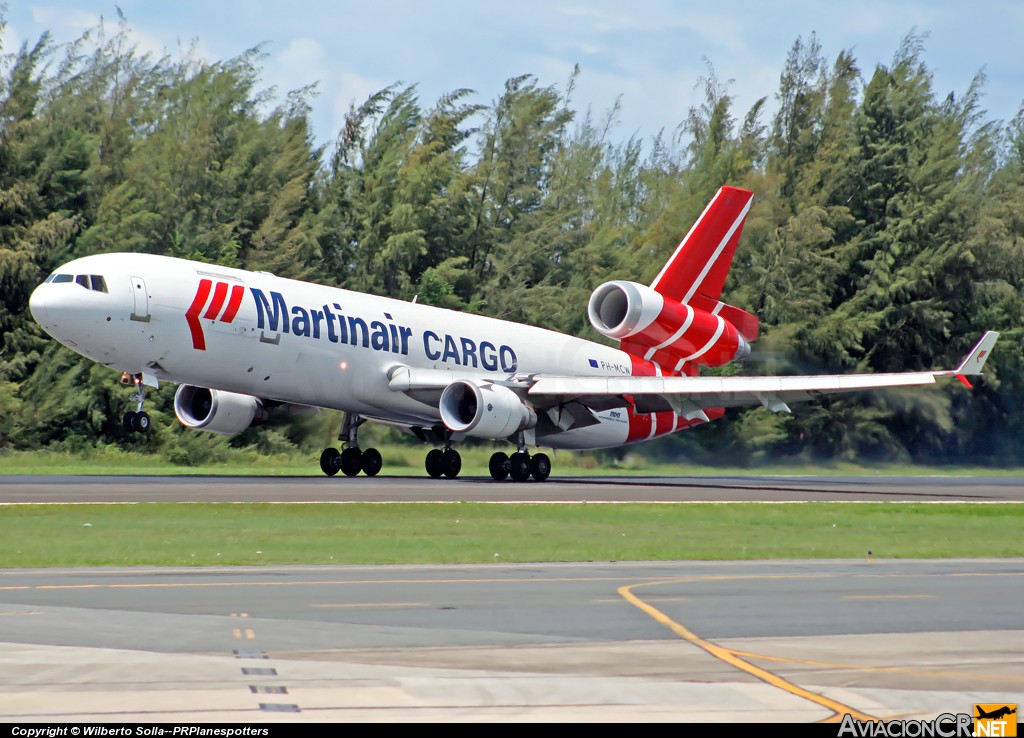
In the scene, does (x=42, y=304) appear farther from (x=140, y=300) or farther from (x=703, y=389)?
(x=703, y=389)

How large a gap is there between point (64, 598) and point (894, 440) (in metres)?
45.7

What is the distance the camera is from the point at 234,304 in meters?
32.4

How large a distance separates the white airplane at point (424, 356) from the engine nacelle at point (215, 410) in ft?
0.13

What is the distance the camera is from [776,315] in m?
61.1

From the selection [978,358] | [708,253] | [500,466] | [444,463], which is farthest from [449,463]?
[978,358]

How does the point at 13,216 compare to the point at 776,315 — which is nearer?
the point at 13,216

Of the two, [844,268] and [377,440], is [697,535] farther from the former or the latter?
[844,268]

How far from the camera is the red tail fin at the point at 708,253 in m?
42.5

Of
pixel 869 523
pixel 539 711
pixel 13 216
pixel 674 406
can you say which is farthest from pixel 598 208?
pixel 539 711

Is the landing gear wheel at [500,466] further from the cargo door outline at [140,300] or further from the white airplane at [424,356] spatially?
the cargo door outline at [140,300]

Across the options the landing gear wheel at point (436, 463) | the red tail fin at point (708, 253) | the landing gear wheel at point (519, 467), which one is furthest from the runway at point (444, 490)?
the red tail fin at point (708, 253)

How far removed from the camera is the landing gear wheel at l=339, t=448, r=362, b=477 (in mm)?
38281

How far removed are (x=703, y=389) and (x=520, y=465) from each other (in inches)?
205

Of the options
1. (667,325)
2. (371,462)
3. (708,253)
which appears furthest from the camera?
(708,253)
